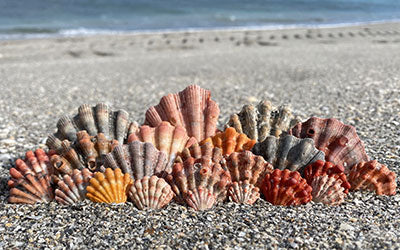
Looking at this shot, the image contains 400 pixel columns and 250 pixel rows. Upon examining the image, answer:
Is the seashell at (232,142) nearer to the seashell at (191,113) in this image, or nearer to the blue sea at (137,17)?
the seashell at (191,113)

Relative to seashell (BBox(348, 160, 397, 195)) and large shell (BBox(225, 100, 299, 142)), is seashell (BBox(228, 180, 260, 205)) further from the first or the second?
seashell (BBox(348, 160, 397, 195))

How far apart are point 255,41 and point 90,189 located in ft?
44.5

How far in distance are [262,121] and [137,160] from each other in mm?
1434

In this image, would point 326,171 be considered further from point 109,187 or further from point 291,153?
point 109,187

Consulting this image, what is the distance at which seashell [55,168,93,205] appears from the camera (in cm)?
342

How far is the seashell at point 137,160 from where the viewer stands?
138 inches

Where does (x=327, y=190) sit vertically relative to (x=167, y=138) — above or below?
below

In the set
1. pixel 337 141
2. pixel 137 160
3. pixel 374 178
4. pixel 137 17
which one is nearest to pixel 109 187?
pixel 137 160

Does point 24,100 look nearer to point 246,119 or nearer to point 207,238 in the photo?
point 246,119

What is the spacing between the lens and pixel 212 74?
1003 centimetres

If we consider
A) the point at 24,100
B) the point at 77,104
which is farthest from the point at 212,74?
the point at 24,100

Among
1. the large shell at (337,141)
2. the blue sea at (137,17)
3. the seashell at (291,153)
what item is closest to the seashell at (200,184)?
the seashell at (291,153)

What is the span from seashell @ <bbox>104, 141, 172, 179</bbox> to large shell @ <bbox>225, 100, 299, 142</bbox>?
0.99 metres

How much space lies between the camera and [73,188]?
3436 millimetres
